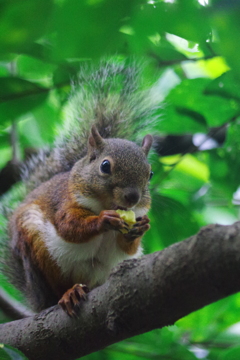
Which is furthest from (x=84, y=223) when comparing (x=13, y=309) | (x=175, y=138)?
(x=13, y=309)

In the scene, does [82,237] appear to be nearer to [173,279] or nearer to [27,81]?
[27,81]

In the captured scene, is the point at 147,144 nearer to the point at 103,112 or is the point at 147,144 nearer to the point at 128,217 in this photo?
the point at 103,112

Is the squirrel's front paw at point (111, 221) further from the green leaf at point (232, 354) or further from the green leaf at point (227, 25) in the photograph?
the green leaf at point (227, 25)

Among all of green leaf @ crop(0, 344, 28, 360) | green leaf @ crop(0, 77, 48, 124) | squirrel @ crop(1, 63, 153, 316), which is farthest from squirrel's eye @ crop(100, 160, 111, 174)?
green leaf @ crop(0, 344, 28, 360)

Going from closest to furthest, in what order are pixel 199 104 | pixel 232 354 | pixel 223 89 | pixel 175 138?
pixel 232 354 < pixel 223 89 < pixel 199 104 < pixel 175 138

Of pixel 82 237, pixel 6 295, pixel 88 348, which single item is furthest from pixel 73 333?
pixel 6 295
